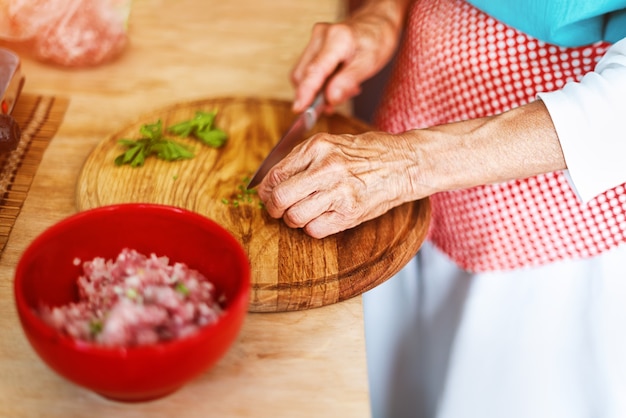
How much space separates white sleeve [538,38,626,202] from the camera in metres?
0.78

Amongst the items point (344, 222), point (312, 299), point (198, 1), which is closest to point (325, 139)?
point (344, 222)

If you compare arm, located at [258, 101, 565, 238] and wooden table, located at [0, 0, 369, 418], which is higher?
arm, located at [258, 101, 565, 238]

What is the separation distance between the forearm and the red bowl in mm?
320

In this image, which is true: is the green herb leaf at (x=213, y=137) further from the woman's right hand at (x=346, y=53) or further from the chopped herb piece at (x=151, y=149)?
the woman's right hand at (x=346, y=53)

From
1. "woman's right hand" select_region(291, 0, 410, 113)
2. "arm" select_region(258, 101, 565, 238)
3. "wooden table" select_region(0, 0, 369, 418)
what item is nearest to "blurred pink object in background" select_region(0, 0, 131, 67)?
"wooden table" select_region(0, 0, 369, 418)

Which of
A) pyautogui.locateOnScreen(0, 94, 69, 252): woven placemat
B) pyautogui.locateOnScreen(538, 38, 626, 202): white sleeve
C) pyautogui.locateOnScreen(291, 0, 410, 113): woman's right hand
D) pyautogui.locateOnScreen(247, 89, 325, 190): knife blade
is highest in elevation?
pyautogui.locateOnScreen(538, 38, 626, 202): white sleeve

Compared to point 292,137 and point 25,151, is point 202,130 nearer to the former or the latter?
point 292,137

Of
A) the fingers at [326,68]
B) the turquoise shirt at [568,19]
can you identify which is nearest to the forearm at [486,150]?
the turquoise shirt at [568,19]

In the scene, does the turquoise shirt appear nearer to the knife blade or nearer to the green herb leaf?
the knife blade

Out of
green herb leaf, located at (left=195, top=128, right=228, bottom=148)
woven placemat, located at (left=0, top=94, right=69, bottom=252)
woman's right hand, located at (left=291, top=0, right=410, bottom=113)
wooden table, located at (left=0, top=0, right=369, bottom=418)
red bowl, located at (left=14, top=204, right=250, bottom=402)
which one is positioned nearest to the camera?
red bowl, located at (left=14, top=204, right=250, bottom=402)

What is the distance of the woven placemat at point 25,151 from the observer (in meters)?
0.89

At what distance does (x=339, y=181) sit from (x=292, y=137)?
226 mm

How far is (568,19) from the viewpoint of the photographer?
0.87 meters

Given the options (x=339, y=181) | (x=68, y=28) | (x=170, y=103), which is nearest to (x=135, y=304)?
(x=339, y=181)
